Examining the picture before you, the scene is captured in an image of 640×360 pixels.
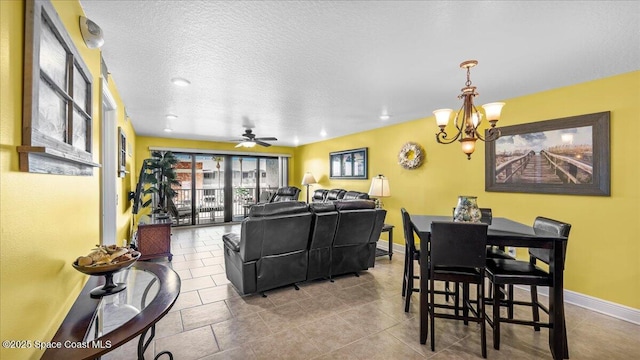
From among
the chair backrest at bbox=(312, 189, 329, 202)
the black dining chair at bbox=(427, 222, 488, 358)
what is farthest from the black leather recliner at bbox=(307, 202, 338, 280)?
the chair backrest at bbox=(312, 189, 329, 202)

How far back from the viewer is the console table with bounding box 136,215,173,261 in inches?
162

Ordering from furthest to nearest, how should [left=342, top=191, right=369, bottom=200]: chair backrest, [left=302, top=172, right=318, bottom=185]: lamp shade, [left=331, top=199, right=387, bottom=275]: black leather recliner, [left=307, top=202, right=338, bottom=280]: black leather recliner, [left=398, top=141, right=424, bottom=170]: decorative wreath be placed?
[left=302, top=172, right=318, bottom=185]: lamp shade < [left=342, top=191, right=369, bottom=200]: chair backrest < [left=398, top=141, right=424, bottom=170]: decorative wreath < [left=331, top=199, right=387, bottom=275]: black leather recliner < [left=307, top=202, right=338, bottom=280]: black leather recliner

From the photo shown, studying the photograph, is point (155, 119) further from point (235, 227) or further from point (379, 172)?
point (379, 172)

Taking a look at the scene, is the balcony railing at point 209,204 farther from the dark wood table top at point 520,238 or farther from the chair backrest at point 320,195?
the dark wood table top at point 520,238

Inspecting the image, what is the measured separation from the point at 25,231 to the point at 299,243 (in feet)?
8.31

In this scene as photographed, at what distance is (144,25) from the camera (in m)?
1.85

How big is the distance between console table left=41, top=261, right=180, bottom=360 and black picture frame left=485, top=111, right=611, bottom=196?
382 cm

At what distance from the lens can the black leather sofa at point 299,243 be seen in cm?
296

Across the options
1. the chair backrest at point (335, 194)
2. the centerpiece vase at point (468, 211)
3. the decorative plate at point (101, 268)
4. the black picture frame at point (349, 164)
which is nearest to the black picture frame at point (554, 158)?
the centerpiece vase at point (468, 211)

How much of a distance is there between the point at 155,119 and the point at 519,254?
5.86 meters

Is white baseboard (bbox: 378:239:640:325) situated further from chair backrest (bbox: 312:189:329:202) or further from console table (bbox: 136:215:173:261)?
console table (bbox: 136:215:173:261)

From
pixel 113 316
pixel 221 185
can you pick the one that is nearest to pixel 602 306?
pixel 113 316

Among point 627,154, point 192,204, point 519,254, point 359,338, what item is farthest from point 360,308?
point 192,204

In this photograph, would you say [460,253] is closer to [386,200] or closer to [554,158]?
[554,158]
